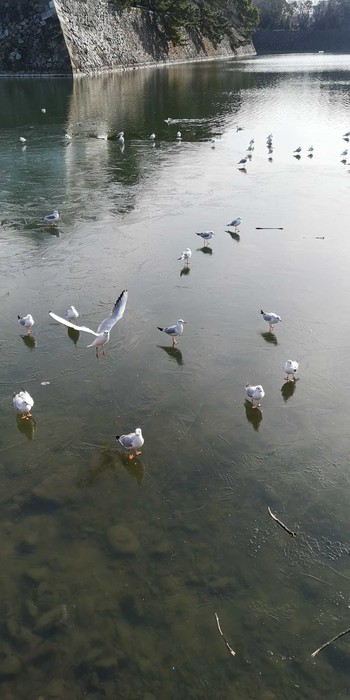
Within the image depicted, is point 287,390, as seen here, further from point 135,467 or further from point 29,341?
point 29,341

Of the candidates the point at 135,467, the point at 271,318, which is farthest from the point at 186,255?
the point at 135,467

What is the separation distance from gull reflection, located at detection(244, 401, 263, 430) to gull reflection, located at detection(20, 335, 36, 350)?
191 inches

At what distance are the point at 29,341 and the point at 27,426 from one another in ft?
9.28

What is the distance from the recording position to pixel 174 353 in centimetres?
1080

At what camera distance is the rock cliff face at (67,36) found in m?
57.9

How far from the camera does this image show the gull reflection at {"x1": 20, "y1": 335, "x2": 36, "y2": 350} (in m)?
10.9

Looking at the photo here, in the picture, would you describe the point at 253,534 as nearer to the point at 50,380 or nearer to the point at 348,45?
the point at 50,380

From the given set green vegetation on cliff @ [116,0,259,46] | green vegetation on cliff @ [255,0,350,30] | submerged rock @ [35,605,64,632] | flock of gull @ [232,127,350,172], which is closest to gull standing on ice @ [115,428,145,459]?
submerged rock @ [35,605,64,632]

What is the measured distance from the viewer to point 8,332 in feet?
37.2

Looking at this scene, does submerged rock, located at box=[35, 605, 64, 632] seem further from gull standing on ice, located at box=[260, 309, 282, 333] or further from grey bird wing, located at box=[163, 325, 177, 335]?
gull standing on ice, located at box=[260, 309, 282, 333]

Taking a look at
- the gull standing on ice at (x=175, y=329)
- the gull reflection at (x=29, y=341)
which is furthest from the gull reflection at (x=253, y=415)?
the gull reflection at (x=29, y=341)

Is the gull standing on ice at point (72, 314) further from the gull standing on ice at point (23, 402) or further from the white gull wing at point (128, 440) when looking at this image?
the white gull wing at point (128, 440)

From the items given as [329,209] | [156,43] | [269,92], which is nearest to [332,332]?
[329,209]

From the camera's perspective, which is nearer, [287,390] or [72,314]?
[287,390]
